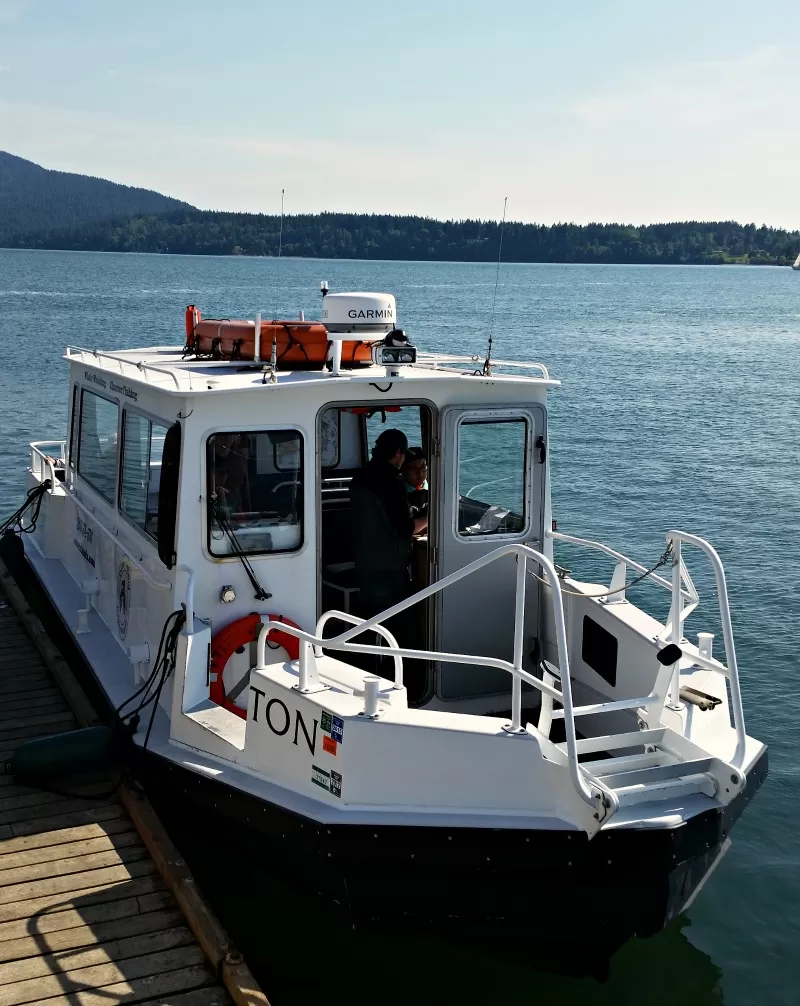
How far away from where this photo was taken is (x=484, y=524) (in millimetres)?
6664

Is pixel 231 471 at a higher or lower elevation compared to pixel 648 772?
higher

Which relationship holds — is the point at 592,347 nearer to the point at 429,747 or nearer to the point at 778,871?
the point at 778,871

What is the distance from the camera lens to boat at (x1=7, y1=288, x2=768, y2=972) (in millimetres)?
4766

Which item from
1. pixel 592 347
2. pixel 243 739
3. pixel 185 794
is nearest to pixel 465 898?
pixel 243 739

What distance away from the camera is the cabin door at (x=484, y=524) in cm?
642

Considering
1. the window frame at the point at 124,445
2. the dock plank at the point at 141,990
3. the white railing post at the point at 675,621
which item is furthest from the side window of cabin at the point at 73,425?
the white railing post at the point at 675,621

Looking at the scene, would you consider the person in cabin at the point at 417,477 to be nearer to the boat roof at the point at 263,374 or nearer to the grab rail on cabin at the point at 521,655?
the boat roof at the point at 263,374

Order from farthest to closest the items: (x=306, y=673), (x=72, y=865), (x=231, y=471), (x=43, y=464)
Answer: (x=43, y=464), (x=231, y=471), (x=72, y=865), (x=306, y=673)

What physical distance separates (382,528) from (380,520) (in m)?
0.05

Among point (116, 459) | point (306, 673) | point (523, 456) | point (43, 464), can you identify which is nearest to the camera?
point (306, 673)

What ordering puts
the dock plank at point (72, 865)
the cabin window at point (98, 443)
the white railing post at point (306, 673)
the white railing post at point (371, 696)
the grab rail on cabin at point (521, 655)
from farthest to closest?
the cabin window at point (98, 443) → the dock plank at point (72, 865) → the white railing post at point (306, 673) → the white railing post at point (371, 696) → the grab rail on cabin at point (521, 655)

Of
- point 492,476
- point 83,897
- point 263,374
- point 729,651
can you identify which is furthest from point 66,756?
point 729,651

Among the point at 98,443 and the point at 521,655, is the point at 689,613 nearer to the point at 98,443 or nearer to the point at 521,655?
the point at 521,655

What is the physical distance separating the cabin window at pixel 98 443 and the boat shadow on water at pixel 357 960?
8.61 feet
